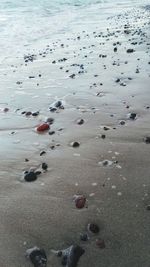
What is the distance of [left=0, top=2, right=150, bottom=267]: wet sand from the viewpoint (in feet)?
15.3

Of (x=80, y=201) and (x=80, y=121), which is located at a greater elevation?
(x=80, y=201)

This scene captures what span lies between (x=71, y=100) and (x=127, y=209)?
16.8 ft

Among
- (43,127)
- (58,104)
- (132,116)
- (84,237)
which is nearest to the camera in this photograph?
(84,237)

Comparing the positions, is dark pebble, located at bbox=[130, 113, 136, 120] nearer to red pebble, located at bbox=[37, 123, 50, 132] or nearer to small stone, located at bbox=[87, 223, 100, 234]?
red pebble, located at bbox=[37, 123, 50, 132]

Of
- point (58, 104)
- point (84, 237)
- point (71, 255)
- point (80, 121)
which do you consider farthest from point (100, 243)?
point (58, 104)

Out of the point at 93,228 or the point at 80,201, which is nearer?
the point at 93,228

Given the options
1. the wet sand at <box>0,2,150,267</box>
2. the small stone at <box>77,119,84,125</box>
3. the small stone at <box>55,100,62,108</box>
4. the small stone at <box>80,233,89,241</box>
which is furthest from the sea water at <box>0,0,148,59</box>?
the small stone at <box>80,233,89,241</box>

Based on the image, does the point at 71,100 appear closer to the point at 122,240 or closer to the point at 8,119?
the point at 8,119

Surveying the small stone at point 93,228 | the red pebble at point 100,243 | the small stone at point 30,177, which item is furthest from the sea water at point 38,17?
the red pebble at point 100,243

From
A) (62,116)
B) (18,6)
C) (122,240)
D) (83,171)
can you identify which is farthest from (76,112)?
(18,6)

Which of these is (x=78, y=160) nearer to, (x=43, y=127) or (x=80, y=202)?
(x=80, y=202)

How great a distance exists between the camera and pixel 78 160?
6582 millimetres

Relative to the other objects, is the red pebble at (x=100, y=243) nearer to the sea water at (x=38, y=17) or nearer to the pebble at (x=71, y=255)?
the pebble at (x=71, y=255)

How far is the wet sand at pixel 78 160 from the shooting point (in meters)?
4.65
